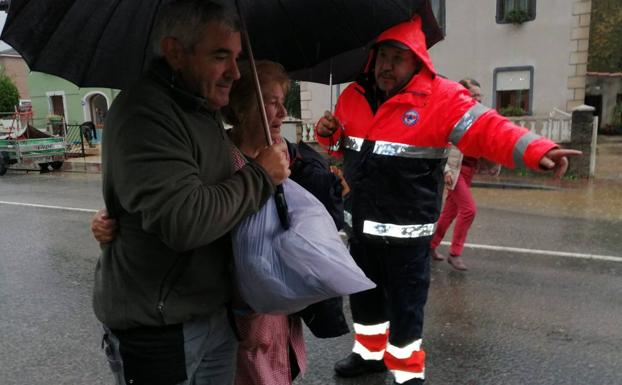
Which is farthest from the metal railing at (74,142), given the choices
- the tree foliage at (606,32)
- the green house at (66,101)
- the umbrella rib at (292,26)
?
the tree foliage at (606,32)

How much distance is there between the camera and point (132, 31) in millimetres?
1813

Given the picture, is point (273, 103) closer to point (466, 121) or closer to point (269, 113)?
point (269, 113)

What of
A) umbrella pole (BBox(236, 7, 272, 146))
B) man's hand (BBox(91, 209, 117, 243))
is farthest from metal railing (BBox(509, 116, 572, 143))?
man's hand (BBox(91, 209, 117, 243))

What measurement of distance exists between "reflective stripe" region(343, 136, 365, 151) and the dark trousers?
19.3 inches

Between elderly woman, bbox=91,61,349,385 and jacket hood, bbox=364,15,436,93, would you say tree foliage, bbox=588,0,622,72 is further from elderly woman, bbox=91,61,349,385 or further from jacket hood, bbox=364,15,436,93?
→ elderly woman, bbox=91,61,349,385

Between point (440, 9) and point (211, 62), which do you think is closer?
point (211, 62)

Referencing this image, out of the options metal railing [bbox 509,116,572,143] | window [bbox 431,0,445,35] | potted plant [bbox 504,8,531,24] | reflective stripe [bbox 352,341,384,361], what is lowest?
reflective stripe [bbox 352,341,384,361]

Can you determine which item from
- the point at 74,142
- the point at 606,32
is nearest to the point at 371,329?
the point at 74,142

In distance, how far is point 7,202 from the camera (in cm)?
975

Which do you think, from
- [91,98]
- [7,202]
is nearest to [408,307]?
[7,202]

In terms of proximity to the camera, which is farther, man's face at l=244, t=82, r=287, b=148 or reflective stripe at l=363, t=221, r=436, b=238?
reflective stripe at l=363, t=221, r=436, b=238

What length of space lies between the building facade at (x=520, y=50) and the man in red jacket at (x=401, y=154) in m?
12.7

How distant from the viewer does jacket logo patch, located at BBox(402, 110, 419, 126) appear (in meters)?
2.55

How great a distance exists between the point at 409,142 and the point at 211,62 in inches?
51.2
